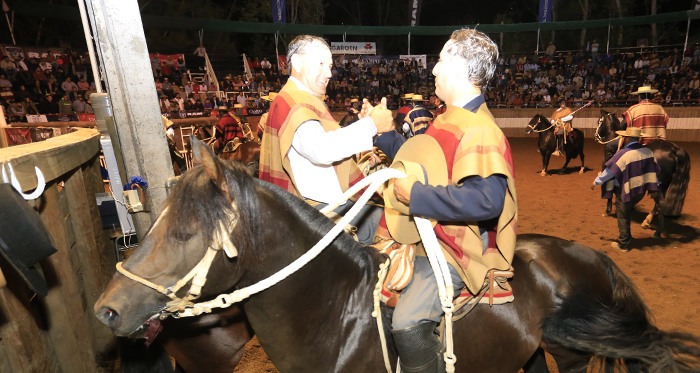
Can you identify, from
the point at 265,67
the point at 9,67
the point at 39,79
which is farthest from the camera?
the point at 265,67

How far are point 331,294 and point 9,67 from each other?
57.9 feet

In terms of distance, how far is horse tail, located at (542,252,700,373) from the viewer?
2152mm

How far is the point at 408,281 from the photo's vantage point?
1812mm

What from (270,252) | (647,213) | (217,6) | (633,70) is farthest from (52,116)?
(633,70)

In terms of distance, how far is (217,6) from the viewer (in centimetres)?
2794

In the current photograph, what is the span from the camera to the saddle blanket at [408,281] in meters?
1.82

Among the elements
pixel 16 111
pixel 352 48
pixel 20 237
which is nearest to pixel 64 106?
pixel 16 111

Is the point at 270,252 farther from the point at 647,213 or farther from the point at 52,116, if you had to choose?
the point at 52,116

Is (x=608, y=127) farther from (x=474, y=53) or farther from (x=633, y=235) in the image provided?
(x=474, y=53)

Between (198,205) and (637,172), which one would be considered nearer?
(198,205)

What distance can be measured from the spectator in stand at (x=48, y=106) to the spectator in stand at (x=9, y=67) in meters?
1.37

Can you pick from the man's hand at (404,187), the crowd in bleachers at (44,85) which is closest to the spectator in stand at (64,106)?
the crowd in bleachers at (44,85)

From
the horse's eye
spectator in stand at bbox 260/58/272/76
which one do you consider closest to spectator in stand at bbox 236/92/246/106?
spectator in stand at bbox 260/58/272/76

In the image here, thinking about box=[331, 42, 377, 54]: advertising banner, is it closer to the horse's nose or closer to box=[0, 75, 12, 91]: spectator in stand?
box=[0, 75, 12, 91]: spectator in stand
